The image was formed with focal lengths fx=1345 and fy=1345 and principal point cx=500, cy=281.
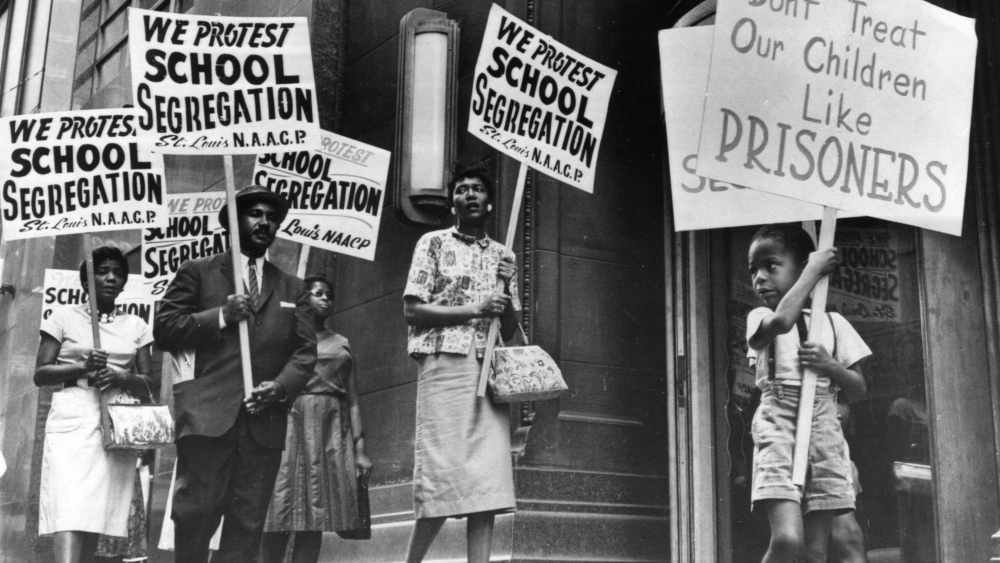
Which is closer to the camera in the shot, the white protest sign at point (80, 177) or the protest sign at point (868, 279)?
the protest sign at point (868, 279)

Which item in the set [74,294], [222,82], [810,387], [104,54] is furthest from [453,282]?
Answer: [104,54]

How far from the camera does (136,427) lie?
8.27m

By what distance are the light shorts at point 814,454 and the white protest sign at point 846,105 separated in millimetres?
1121

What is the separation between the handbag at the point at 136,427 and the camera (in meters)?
8.26

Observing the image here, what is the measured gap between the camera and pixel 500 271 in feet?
23.7

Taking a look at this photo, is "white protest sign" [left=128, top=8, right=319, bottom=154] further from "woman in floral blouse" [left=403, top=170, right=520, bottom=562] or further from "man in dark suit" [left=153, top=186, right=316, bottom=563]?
"woman in floral blouse" [left=403, top=170, right=520, bottom=562]

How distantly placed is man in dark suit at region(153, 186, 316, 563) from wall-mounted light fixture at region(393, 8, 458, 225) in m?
2.38

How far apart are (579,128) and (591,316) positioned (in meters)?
1.51

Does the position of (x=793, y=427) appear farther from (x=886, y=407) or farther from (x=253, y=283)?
(x=253, y=283)

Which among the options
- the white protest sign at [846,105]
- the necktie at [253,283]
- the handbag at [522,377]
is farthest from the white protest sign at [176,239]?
the white protest sign at [846,105]

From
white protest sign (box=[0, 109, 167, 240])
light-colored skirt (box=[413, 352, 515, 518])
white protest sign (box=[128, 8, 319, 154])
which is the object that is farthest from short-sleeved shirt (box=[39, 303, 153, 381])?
light-colored skirt (box=[413, 352, 515, 518])

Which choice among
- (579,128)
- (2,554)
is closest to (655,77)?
(579,128)

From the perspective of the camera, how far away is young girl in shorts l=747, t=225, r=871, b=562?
21.7ft

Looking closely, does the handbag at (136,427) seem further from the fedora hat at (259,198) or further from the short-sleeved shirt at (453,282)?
the short-sleeved shirt at (453,282)
